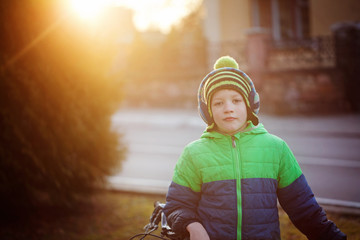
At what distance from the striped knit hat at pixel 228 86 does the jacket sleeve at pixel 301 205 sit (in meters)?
0.34

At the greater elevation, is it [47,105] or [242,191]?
[47,105]

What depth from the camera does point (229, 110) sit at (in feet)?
7.31

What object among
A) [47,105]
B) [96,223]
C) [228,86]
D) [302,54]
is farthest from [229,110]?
[302,54]

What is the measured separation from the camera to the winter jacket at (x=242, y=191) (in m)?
2.14

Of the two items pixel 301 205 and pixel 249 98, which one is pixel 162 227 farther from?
pixel 249 98

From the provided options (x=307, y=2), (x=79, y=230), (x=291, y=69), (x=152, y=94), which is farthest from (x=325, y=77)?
(x=79, y=230)

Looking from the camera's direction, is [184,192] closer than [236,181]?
No

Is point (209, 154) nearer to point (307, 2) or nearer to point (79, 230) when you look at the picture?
point (79, 230)

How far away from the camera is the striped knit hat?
225cm

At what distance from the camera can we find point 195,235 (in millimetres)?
2105

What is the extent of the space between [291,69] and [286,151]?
41.6 ft

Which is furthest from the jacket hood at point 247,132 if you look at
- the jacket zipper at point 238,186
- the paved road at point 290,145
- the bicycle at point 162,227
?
the paved road at point 290,145

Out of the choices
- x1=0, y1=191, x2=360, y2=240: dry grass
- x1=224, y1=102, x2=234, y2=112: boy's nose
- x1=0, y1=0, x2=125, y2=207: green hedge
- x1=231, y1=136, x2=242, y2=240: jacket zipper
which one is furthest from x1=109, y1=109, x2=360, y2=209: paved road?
x1=224, y1=102, x2=234, y2=112: boy's nose

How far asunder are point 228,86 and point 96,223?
9.58 ft
